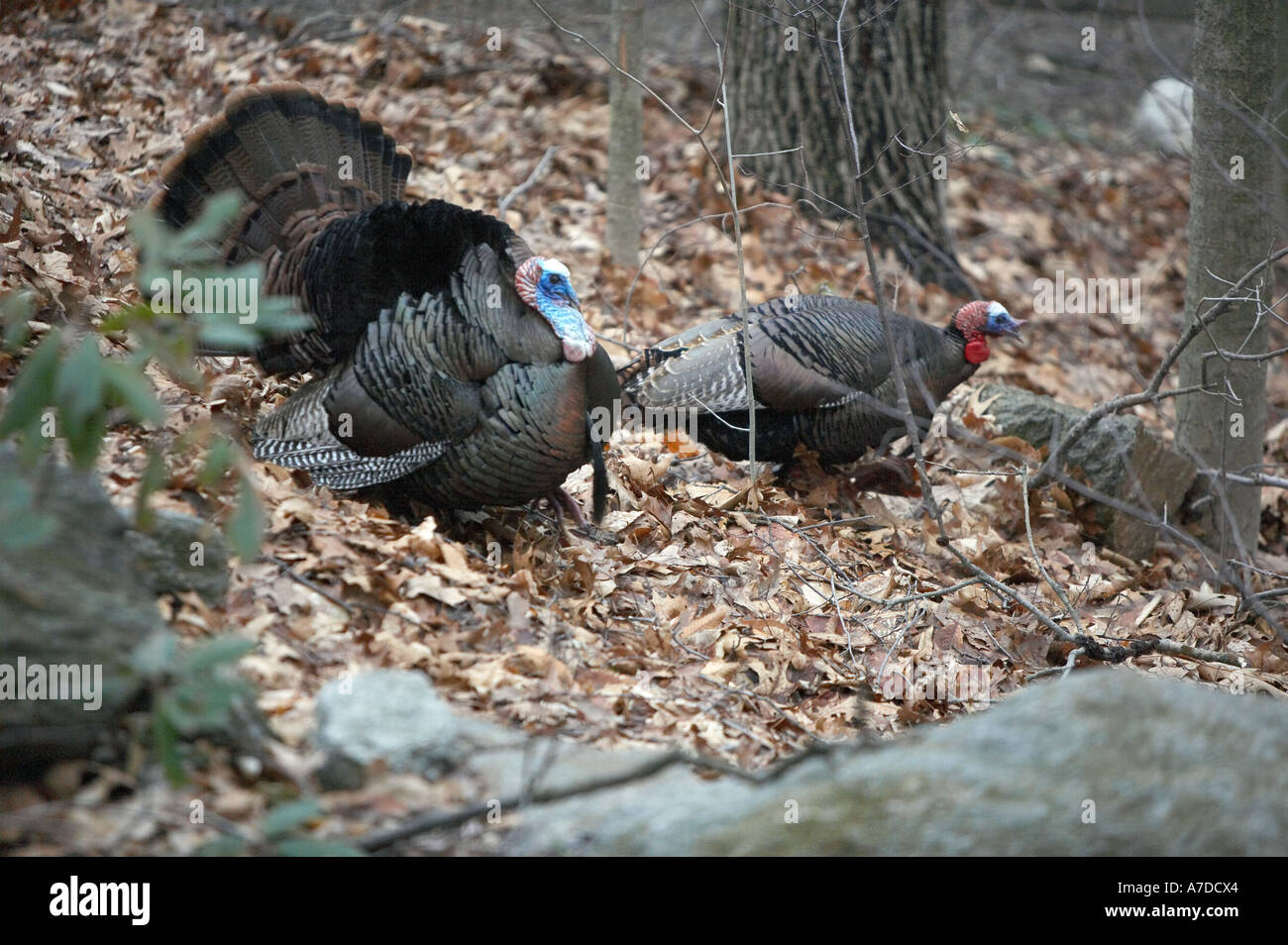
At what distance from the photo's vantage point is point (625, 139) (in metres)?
6.59

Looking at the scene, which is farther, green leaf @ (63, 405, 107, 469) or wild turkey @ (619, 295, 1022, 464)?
wild turkey @ (619, 295, 1022, 464)

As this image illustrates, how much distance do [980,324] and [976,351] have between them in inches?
5.3

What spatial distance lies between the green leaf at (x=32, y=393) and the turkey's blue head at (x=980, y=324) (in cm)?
448

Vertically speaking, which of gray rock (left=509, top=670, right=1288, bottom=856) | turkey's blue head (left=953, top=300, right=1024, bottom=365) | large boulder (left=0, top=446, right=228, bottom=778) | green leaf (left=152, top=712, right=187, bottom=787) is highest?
turkey's blue head (left=953, top=300, right=1024, bottom=365)

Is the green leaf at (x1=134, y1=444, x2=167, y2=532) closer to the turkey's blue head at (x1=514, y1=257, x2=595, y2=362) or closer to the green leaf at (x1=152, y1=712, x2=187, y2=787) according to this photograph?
the green leaf at (x1=152, y1=712, x2=187, y2=787)

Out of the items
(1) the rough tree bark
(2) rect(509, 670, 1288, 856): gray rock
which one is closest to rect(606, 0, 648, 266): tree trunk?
(1) the rough tree bark

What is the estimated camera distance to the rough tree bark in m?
6.37

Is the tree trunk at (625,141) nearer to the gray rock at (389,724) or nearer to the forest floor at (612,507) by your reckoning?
the forest floor at (612,507)

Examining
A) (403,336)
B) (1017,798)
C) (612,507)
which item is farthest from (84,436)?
(612,507)

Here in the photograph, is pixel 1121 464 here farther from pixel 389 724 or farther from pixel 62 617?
pixel 62 617

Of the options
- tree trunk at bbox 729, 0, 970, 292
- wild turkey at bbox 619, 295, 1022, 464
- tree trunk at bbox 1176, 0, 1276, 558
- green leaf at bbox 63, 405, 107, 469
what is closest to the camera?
green leaf at bbox 63, 405, 107, 469

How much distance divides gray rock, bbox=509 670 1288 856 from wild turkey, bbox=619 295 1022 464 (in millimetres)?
2880

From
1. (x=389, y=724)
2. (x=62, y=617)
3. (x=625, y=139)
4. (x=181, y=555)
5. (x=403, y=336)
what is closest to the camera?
(x=62, y=617)
